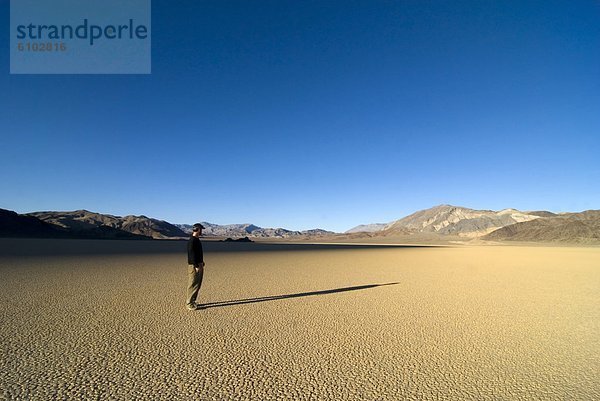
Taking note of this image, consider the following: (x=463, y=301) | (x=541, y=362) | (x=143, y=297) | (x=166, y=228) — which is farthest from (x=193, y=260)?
(x=166, y=228)

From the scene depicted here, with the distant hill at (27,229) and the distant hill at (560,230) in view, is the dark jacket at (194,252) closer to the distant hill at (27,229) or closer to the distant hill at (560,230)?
the distant hill at (27,229)

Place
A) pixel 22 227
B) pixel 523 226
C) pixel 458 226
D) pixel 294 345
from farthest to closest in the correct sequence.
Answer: pixel 458 226
pixel 523 226
pixel 22 227
pixel 294 345

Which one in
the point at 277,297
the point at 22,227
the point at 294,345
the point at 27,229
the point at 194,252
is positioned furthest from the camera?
the point at 22,227

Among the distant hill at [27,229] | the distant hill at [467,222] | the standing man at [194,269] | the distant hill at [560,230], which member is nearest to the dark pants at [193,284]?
the standing man at [194,269]

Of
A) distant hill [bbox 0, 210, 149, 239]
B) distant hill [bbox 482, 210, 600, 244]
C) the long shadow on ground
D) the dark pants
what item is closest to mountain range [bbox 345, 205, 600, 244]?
distant hill [bbox 482, 210, 600, 244]

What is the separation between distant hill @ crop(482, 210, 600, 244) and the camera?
72938 millimetres

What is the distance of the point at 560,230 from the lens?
80.6m

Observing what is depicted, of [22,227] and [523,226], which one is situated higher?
[22,227]

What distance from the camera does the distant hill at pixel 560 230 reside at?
72938 mm

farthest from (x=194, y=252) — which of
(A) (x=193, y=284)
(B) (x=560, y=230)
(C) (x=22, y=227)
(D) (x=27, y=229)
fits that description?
(B) (x=560, y=230)

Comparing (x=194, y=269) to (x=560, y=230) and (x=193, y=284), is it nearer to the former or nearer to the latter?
(x=193, y=284)

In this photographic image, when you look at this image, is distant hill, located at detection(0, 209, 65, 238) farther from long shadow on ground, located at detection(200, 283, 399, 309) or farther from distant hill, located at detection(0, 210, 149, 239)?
long shadow on ground, located at detection(200, 283, 399, 309)

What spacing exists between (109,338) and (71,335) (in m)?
Result: 0.65

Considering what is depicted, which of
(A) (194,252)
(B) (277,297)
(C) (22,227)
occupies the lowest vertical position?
(B) (277,297)
